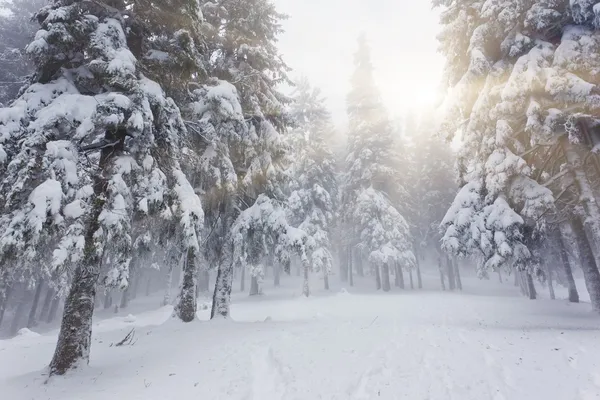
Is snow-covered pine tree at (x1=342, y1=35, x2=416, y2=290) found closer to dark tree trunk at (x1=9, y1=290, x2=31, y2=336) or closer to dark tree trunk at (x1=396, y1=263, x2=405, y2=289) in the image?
dark tree trunk at (x1=396, y1=263, x2=405, y2=289)

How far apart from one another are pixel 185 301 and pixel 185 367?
4.62 m

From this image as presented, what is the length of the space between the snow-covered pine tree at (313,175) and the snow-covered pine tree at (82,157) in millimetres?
17759

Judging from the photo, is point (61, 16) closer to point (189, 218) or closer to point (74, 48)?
point (74, 48)

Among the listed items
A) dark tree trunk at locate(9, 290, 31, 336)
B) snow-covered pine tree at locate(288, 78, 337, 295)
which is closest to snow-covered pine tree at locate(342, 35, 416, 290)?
snow-covered pine tree at locate(288, 78, 337, 295)

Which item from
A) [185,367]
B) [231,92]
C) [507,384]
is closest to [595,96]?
[507,384]

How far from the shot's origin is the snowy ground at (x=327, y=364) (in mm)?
5766

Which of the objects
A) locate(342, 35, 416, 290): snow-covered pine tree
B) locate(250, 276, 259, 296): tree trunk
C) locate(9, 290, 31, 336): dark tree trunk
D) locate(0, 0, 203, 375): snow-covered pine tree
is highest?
locate(342, 35, 416, 290): snow-covered pine tree

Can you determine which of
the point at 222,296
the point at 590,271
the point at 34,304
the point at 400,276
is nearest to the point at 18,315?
the point at 34,304

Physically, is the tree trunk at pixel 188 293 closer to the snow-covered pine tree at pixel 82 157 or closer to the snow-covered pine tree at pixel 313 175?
the snow-covered pine tree at pixel 82 157

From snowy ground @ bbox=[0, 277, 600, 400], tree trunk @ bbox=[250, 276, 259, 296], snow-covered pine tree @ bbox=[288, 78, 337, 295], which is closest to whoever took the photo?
snowy ground @ bbox=[0, 277, 600, 400]

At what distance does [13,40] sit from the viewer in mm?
19375

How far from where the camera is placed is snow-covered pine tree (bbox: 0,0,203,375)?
5.98 metres

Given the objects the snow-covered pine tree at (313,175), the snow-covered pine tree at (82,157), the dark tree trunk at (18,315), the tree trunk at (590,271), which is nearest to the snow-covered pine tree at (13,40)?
the snow-covered pine tree at (82,157)

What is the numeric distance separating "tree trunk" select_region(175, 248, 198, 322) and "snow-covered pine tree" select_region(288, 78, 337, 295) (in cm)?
1374
